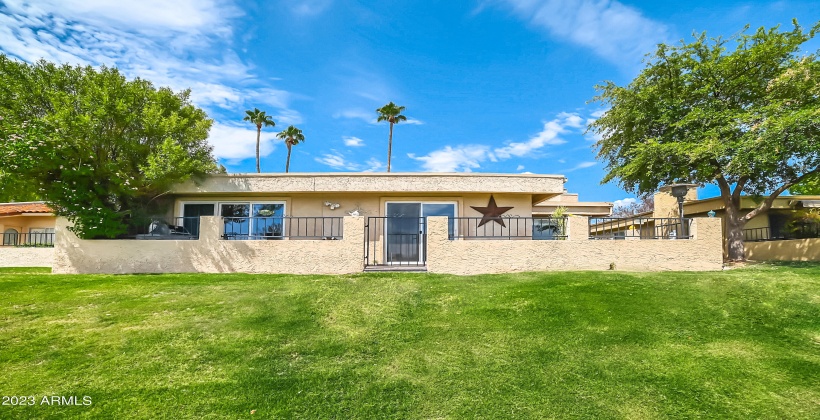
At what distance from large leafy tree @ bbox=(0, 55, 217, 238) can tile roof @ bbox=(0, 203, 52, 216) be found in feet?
27.5

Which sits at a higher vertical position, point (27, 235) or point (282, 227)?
point (282, 227)

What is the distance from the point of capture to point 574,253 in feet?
37.1

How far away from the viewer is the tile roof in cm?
1896

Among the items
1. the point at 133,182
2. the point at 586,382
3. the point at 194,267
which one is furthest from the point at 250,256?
the point at 586,382

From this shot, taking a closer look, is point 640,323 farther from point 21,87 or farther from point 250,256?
point 21,87

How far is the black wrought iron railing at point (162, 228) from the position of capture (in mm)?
12430

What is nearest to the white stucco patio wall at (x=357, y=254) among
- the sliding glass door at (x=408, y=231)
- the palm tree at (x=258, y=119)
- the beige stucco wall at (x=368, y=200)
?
the sliding glass door at (x=408, y=231)

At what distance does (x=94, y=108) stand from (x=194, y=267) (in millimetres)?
5303

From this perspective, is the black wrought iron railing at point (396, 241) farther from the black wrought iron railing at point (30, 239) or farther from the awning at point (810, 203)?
the awning at point (810, 203)

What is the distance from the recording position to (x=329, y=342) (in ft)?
19.3

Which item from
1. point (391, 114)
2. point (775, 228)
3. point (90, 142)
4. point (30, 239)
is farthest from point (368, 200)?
point (391, 114)

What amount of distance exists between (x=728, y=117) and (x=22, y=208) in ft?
98.9

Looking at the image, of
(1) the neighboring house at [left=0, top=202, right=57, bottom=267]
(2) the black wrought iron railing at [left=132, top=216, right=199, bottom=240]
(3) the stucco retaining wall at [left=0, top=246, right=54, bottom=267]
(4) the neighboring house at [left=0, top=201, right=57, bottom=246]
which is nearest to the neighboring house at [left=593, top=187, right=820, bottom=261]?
(2) the black wrought iron railing at [left=132, top=216, right=199, bottom=240]

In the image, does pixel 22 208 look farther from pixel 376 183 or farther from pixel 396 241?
pixel 396 241
